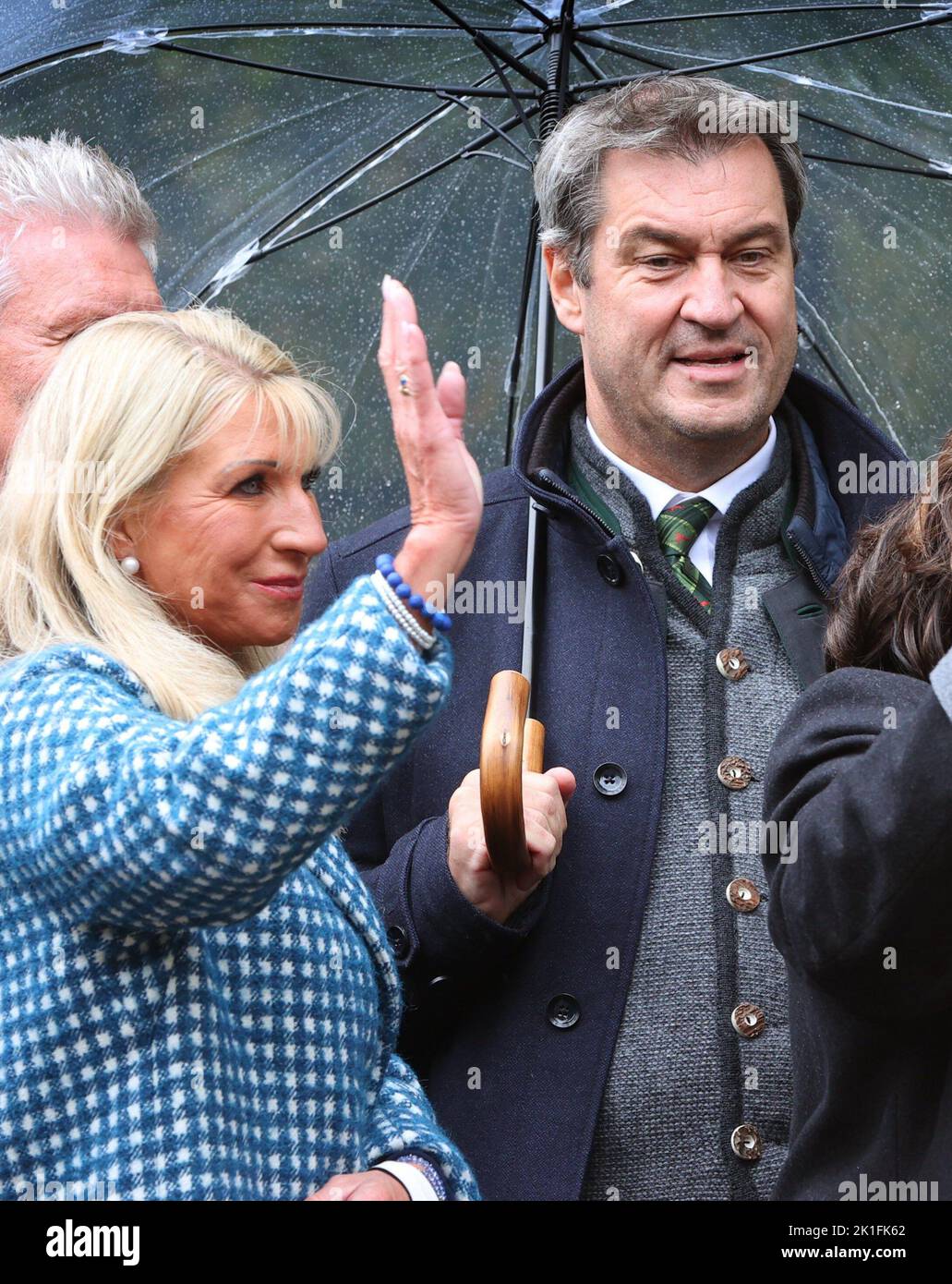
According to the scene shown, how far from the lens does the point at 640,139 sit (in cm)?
320

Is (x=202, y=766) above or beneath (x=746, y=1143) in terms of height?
above

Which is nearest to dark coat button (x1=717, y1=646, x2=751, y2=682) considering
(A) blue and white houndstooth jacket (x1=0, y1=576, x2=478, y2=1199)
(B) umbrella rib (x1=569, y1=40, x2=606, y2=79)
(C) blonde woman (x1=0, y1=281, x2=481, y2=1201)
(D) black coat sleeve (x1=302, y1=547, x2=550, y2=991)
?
(D) black coat sleeve (x1=302, y1=547, x2=550, y2=991)

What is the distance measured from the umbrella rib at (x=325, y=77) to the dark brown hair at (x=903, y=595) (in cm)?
137

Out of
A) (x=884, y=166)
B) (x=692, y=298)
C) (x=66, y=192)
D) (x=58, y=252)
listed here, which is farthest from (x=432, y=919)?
(x=884, y=166)

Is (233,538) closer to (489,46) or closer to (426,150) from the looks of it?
(489,46)

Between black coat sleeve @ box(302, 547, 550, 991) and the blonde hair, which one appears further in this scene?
black coat sleeve @ box(302, 547, 550, 991)

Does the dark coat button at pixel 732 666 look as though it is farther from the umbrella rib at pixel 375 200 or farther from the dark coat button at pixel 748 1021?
the umbrella rib at pixel 375 200

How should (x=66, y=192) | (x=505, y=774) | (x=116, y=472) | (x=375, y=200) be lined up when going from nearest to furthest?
(x=116, y=472) < (x=505, y=774) < (x=66, y=192) < (x=375, y=200)

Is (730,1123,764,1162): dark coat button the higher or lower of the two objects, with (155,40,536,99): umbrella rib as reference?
lower

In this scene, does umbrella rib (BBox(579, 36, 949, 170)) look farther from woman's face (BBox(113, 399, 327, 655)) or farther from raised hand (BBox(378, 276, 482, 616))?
raised hand (BBox(378, 276, 482, 616))

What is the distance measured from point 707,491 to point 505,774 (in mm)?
906

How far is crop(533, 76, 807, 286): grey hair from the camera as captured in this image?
3.19 m

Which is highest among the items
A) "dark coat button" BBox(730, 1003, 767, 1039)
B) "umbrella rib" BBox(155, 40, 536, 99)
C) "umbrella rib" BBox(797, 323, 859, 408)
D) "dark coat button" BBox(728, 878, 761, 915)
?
"umbrella rib" BBox(155, 40, 536, 99)

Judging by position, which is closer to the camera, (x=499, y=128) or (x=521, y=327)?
(x=499, y=128)
